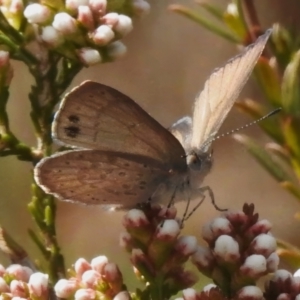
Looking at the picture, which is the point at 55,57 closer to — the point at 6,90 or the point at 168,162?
the point at 6,90

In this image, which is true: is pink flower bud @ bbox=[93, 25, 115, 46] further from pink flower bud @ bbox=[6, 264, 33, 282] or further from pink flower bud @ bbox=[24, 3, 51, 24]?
pink flower bud @ bbox=[6, 264, 33, 282]

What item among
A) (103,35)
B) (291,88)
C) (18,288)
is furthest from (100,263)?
(291,88)

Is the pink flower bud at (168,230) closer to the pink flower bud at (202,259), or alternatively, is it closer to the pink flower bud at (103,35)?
the pink flower bud at (202,259)

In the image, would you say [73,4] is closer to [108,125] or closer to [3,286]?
[108,125]

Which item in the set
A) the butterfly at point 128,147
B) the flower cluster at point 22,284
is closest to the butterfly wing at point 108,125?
the butterfly at point 128,147

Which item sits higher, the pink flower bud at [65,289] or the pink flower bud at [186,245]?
the pink flower bud at [186,245]

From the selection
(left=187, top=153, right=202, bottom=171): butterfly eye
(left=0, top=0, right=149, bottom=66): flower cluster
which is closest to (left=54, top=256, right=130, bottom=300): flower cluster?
(left=187, top=153, right=202, bottom=171): butterfly eye
